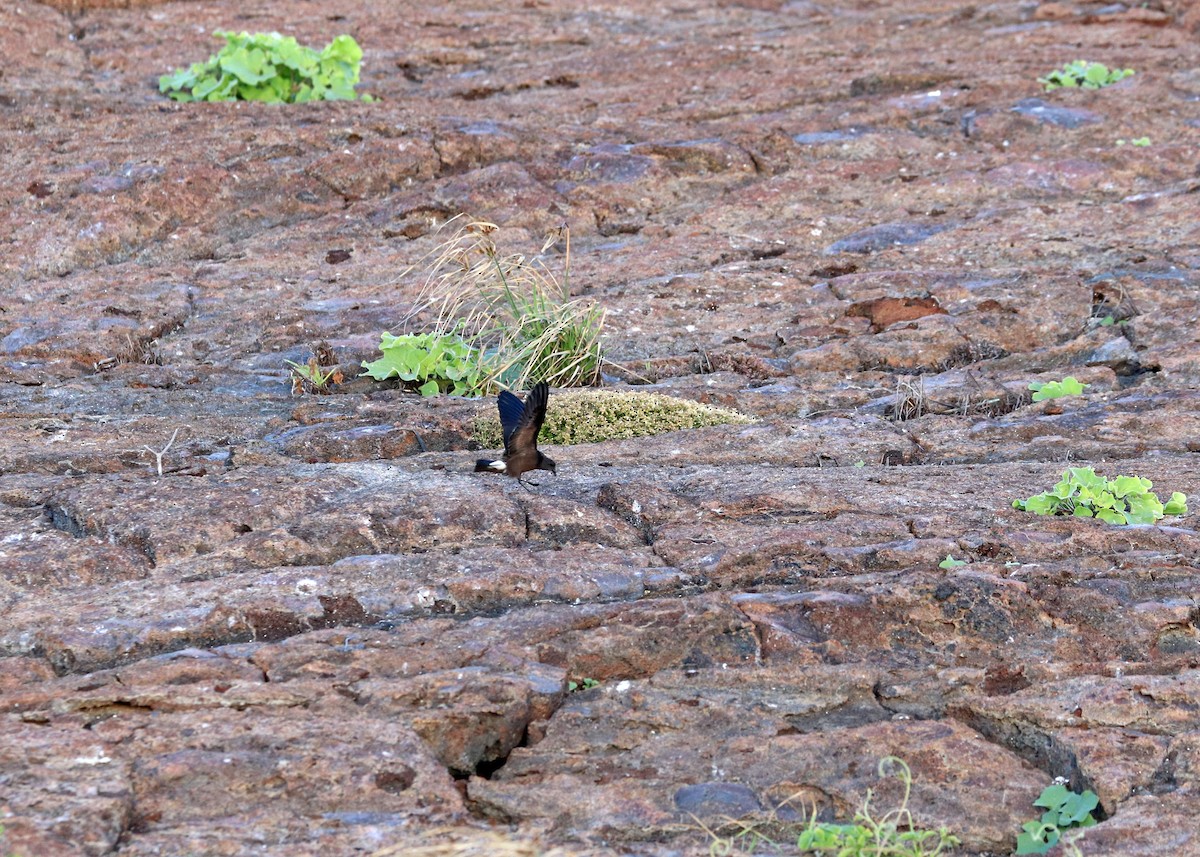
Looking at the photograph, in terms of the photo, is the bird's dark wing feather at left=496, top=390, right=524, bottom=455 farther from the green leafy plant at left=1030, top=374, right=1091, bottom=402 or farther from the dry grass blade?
the green leafy plant at left=1030, top=374, right=1091, bottom=402

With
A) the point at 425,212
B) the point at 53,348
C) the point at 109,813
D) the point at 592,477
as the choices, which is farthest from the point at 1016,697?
the point at 425,212

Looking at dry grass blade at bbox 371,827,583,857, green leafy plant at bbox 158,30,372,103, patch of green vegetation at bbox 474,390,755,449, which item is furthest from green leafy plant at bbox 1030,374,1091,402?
green leafy plant at bbox 158,30,372,103

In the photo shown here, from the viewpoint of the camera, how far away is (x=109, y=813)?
2.70 meters

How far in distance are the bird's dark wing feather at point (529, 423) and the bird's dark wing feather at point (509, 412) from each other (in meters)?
0.01

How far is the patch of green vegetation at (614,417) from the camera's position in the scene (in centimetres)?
533

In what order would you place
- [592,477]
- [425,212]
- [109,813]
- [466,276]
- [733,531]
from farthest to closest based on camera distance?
[425,212], [466,276], [592,477], [733,531], [109,813]

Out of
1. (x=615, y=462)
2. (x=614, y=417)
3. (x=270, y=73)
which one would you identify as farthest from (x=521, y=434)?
(x=270, y=73)

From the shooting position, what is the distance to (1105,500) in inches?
161

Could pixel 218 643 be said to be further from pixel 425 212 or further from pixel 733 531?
pixel 425 212

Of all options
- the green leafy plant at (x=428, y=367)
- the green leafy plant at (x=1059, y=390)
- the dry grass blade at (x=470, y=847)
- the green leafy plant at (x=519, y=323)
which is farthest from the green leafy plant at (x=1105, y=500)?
the green leafy plant at (x=428, y=367)

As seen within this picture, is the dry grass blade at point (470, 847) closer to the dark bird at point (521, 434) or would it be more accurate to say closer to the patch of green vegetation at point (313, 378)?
the dark bird at point (521, 434)

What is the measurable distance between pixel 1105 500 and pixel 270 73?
22.0 ft

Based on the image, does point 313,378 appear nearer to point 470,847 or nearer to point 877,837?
point 470,847

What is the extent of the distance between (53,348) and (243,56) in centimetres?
349
